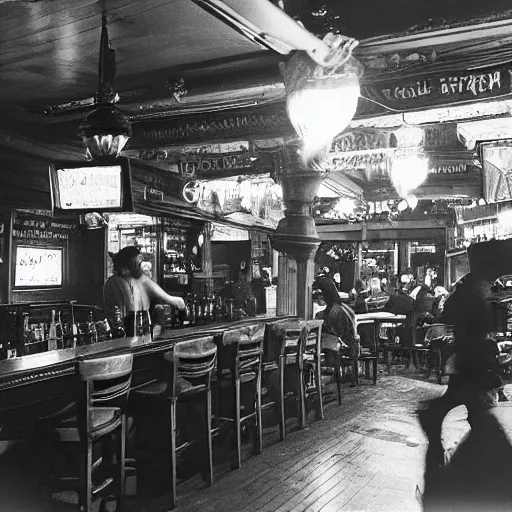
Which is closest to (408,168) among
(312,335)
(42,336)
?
(312,335)

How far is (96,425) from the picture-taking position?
11.8 feet

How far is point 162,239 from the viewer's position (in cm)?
1234

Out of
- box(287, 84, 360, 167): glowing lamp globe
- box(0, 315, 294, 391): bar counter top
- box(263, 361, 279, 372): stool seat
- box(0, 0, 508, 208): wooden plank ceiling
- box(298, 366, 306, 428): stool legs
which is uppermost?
box(0, 0, 508, 208): wooden plank ceiling

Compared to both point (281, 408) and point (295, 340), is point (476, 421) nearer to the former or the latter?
point (281, 408)

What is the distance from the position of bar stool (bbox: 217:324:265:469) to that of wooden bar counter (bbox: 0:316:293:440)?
584 millimetres

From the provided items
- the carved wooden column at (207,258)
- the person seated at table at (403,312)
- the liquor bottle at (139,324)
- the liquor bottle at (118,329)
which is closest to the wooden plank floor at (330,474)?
the liquor bottle at (139,324)

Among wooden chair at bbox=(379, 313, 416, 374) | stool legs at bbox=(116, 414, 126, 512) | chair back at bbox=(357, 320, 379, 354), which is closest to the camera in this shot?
stool legs at bbox=(116, 414, 126, 512)

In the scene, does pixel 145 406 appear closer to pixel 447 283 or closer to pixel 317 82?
pixel 317 82

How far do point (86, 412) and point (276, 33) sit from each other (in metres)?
2.59

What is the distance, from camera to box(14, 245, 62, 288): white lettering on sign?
9141mm

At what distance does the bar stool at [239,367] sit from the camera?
5230 mm

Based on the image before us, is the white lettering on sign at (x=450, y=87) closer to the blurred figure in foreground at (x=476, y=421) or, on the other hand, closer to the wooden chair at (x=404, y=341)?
the blurred figure in foreground at (x=476, y=421)

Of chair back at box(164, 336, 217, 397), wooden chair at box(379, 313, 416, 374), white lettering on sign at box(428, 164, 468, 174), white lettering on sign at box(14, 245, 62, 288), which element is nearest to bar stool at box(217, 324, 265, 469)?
chair back at box(164, 336, 217, 397)

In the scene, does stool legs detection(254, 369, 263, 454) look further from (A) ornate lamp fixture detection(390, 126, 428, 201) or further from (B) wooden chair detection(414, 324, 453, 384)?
(B) wooden chair detection(414, 324, 453, 384)
